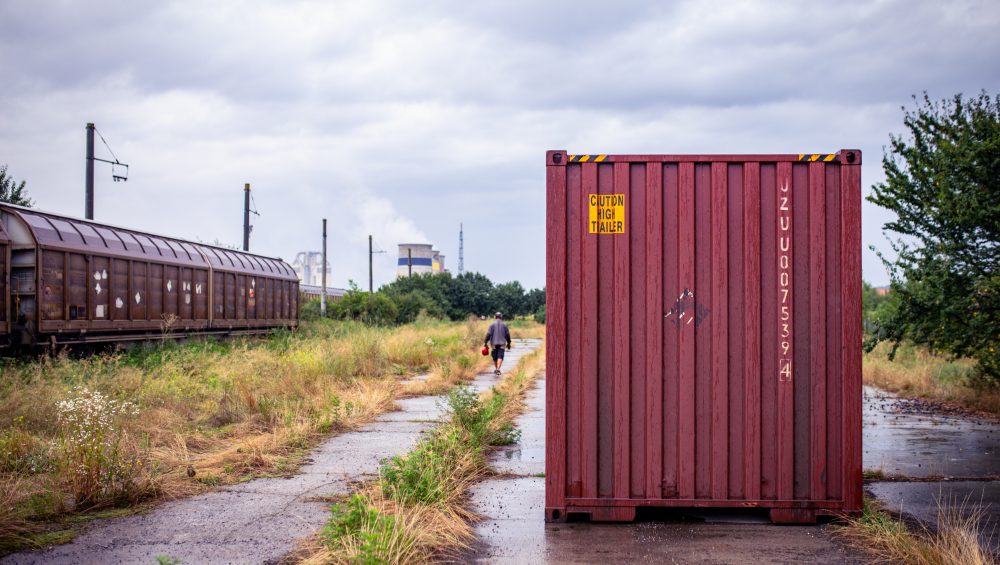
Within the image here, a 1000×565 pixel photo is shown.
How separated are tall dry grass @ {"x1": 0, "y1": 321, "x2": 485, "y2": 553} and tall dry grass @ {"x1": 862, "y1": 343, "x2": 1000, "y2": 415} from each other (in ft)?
33.6

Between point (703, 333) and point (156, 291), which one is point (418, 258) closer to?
point (156, 291)

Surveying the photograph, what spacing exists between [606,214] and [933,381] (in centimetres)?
1379

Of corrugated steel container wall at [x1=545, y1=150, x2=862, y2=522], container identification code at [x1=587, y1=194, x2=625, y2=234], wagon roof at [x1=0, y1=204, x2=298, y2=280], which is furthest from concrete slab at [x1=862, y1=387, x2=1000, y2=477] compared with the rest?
wagon roof at [x1=0, y1=204, x2=298, y2=280]

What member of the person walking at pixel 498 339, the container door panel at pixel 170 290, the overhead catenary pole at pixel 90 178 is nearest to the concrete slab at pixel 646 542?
the person walking at pixel 498 339

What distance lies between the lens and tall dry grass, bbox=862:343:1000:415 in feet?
47.9

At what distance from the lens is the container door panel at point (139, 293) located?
748 inches

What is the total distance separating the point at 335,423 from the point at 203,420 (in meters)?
1.80

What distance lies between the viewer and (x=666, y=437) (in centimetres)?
648

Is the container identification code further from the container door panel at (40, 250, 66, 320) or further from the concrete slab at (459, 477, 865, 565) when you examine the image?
the container door panel at (40, 250, 66, 320)

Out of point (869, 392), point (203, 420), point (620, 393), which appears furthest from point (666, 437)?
point (869, 392)

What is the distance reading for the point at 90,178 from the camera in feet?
79.8

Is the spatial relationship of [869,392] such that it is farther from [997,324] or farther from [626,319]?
[626,319]

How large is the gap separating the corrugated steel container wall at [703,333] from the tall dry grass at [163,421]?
12.2ft

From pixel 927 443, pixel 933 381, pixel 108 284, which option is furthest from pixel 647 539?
pixel 108 284
